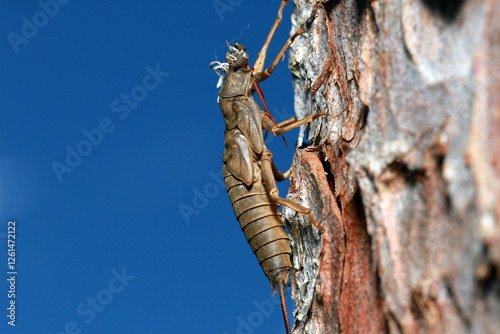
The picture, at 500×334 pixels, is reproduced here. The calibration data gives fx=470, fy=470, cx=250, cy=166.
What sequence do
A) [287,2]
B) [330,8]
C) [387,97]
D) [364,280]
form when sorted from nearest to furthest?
[387,97] < [364,280] < [330,8] < [287,2]

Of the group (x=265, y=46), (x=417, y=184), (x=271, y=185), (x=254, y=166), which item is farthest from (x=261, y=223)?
(x=417, y=184)

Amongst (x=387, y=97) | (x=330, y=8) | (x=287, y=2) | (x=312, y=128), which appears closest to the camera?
(x=387, y=97)

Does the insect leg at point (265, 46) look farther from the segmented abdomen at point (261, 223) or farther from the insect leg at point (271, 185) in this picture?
the segmented abdomen at point (261, 223)

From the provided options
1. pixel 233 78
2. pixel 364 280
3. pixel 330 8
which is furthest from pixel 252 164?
pixel 364 280

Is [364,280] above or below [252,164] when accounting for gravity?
below

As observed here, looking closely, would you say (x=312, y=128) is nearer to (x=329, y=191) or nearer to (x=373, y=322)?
(x=329, y=191)

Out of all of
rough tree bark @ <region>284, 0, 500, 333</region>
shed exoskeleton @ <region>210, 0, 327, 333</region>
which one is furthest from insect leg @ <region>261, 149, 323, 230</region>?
rough tree bark @ <region>284, 0, 500, 333</region>

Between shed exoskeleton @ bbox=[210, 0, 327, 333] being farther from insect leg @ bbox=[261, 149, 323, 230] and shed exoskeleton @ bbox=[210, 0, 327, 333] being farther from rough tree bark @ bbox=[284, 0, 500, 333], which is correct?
rough tree bark @ bbox=[284, 0, 500, 333]

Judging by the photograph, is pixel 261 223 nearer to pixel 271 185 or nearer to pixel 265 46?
pixel 271 185
